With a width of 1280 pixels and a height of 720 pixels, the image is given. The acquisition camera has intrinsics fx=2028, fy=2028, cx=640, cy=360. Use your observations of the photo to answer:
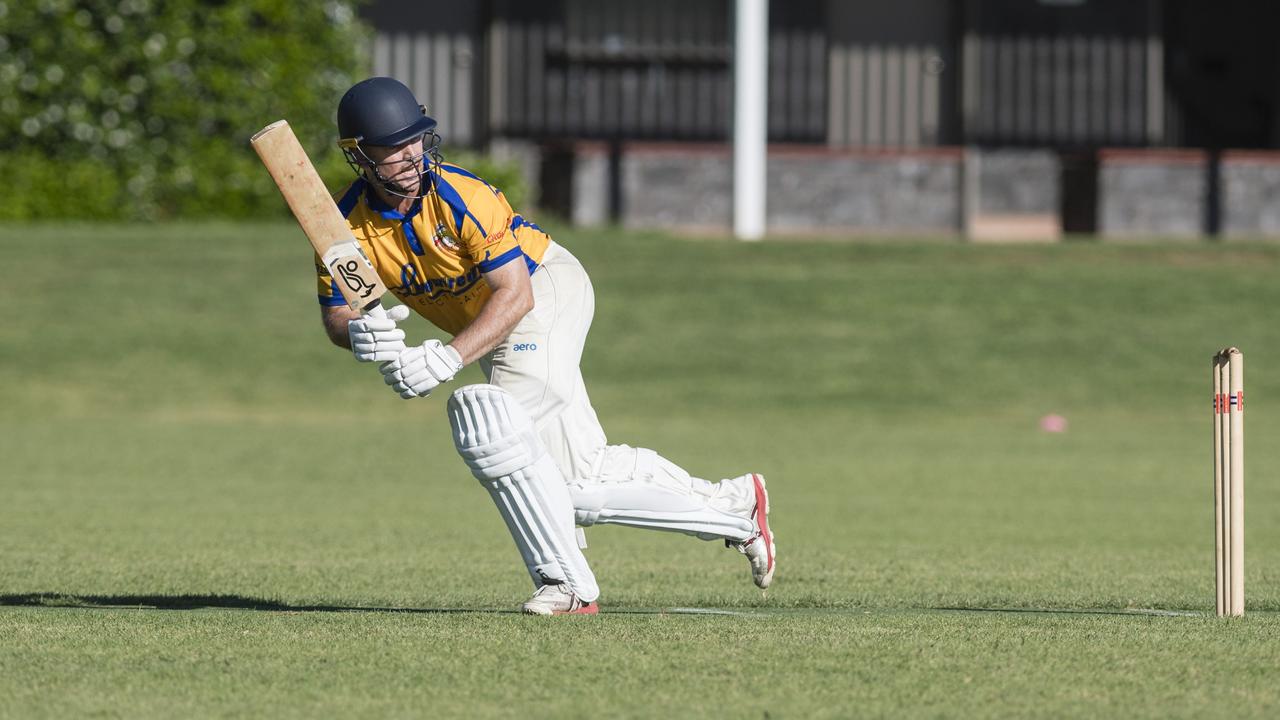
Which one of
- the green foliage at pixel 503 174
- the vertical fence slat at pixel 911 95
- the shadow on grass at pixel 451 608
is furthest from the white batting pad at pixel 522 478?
the vertical fence slat at pixel 911 95

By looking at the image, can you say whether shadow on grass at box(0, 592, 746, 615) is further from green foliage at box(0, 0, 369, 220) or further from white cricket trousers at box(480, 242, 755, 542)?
green foliage at box(0, 0, 369, 220)

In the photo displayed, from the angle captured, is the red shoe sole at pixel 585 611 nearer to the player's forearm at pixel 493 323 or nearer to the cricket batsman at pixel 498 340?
the cricket batsman at pixel 498 340

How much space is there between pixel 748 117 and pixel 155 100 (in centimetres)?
661

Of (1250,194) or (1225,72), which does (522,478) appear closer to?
(1250,194)

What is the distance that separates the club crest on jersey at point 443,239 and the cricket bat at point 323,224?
0.23 metres

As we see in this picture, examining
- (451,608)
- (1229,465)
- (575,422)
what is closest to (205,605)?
(451,608)

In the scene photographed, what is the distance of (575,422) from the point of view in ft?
20.6

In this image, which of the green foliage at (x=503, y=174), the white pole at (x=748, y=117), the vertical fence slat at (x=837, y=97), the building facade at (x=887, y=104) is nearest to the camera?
the white pole at (x=748, y=117)

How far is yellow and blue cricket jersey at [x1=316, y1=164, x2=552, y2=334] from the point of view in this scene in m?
6.02

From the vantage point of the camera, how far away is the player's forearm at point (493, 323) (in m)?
5.93

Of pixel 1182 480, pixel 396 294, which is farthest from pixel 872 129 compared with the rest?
pixel 396 294

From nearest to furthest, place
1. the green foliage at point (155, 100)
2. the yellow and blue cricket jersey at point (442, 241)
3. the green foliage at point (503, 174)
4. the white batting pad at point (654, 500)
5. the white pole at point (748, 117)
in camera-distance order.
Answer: the yellow and blue cricket jersey at point (442, 241) → the white batting pad at point (654, 500) → the white pole at point (748, 117) → the green foliage at point (155, 100) → the green foliage at point (503, 174)

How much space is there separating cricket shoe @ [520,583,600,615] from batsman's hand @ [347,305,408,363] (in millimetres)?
848

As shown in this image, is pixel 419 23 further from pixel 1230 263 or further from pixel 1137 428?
pixel 1137 428
